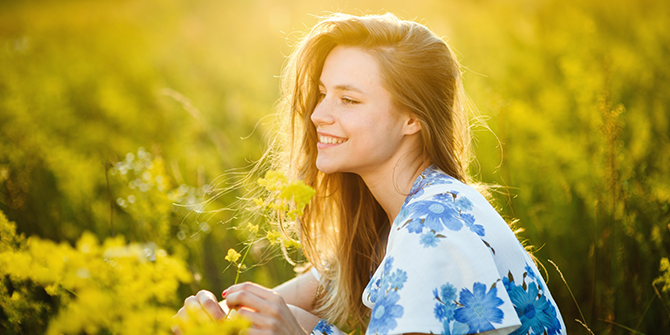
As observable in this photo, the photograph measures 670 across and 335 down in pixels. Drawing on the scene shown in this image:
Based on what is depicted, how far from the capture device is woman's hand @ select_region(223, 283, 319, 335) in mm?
1451

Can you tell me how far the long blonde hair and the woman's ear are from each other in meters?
0.03

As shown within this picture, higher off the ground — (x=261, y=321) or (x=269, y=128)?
(x=269, y=128)

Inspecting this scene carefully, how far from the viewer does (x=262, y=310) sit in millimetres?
1489

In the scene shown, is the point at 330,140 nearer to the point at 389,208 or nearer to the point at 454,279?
the point at 389,208

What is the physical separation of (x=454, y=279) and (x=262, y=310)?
641 millimetres

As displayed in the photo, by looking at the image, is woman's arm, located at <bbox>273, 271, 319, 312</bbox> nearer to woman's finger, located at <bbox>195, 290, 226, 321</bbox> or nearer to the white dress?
woman's finger, located at <bbox>195, 290, 226, 321</bbox>

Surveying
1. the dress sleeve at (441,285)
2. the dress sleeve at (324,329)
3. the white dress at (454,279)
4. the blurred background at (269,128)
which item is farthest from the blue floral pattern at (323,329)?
the dress sleeve at (441,285)

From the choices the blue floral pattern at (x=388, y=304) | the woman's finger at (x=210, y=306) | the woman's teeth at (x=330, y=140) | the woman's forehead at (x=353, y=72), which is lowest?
the woman's finger at (x=210, y=306)

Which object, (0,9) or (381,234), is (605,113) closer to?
(381,234)

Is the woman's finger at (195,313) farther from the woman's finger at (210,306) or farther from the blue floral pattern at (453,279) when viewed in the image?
the blue floral pattern at (453,279)

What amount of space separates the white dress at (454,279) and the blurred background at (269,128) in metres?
0.69

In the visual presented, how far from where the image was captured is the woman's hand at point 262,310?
145 cm

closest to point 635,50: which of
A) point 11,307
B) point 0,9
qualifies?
point 11,307

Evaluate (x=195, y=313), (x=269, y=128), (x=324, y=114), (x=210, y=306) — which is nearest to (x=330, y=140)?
(x=324, y=114)
